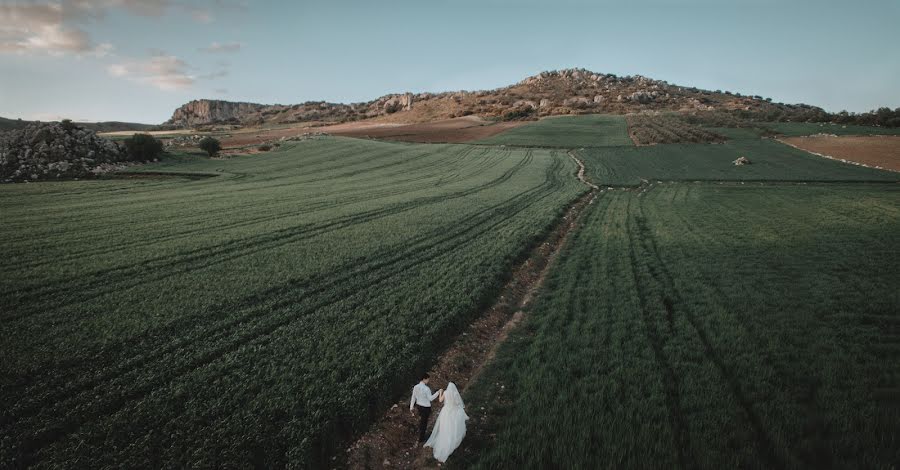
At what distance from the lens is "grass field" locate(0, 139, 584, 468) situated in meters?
8.12

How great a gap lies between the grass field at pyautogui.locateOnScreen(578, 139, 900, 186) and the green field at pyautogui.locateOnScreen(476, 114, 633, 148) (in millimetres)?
9051

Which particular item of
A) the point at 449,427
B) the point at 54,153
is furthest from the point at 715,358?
the point at 54,153

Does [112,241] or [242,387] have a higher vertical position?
[112,241]

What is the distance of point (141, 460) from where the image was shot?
290 inches

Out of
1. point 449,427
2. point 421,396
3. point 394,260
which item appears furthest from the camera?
point 394,260

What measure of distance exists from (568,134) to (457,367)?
285 feet

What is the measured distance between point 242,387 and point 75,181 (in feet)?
150

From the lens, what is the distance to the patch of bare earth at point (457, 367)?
27.3 feet

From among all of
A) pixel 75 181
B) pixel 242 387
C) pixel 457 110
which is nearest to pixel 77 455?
pixel 242 387

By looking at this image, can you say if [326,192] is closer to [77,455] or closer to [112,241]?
[112,241]

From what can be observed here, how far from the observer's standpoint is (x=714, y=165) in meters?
55.6

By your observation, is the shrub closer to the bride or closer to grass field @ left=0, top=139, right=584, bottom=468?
grass field @ left=0, top=139, right=584, bottom=468

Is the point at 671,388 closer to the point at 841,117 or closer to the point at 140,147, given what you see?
the point at 140,147

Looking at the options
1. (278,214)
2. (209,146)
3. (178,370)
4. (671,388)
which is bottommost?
(671,388)
